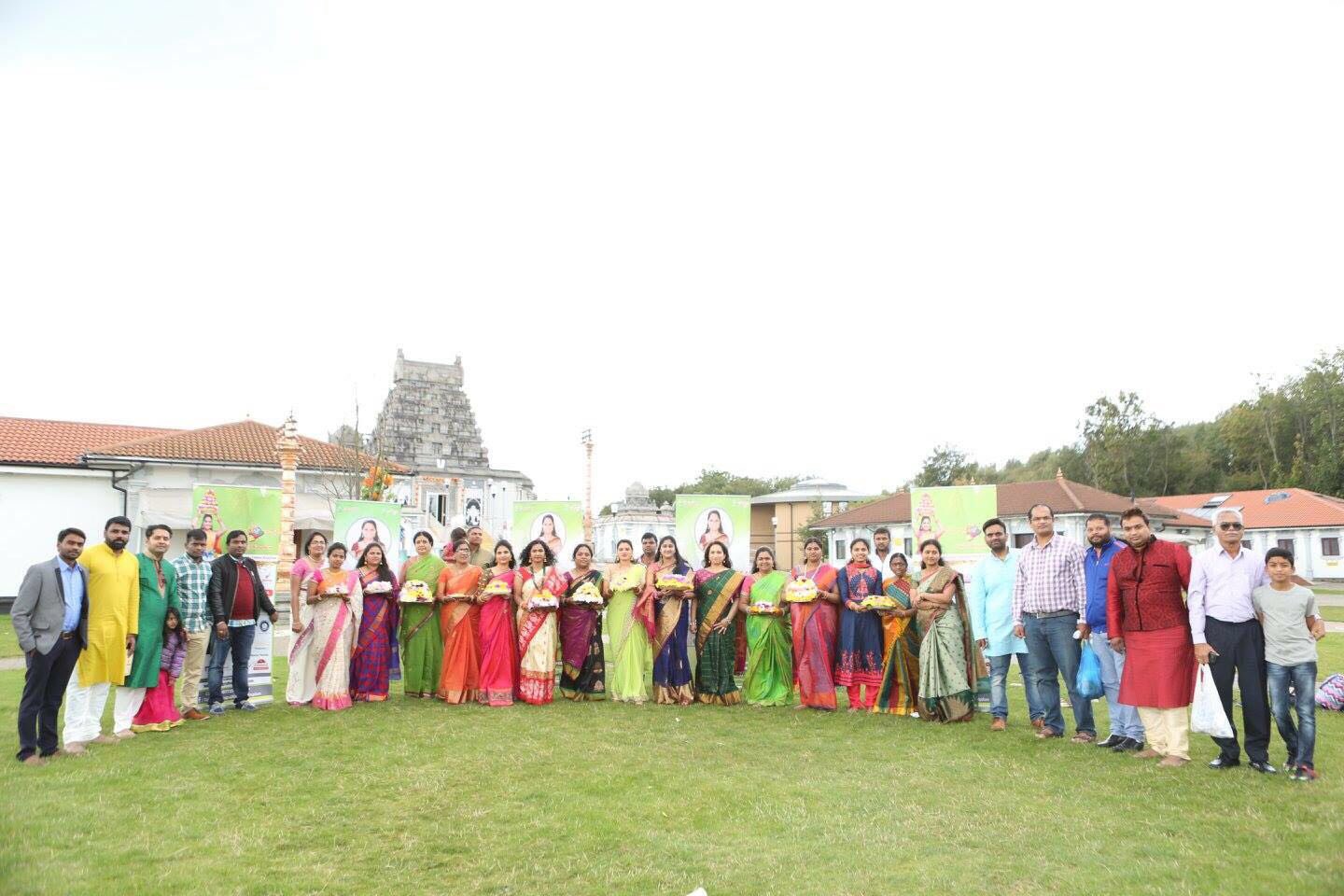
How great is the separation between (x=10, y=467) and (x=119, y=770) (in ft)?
70.3

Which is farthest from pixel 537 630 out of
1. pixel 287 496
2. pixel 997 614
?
pixel 287 496

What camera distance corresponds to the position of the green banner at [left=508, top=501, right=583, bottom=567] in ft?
46.5

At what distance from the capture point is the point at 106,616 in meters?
6.39

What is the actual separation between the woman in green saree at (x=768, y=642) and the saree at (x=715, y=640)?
16cm

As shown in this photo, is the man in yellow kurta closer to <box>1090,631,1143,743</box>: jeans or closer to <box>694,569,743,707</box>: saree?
<box>694,569,743,707</box>: saree

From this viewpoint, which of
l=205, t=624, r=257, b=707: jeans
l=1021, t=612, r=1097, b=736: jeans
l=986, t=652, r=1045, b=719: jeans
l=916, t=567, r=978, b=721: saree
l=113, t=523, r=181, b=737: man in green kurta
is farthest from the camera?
l=205, t=624, r=257, b=707: jeans

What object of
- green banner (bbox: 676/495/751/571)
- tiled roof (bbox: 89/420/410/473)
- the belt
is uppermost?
tiled roof (bbox: 89/420/410/473)

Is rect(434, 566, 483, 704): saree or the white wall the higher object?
the white wall

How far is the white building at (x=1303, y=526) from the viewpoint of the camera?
123ft

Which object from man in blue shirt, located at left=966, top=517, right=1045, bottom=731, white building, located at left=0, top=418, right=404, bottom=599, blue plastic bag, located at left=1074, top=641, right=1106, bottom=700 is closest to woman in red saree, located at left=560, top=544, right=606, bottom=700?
man in blue shirt, located at left=966, top=517, right=1045, bottom=731

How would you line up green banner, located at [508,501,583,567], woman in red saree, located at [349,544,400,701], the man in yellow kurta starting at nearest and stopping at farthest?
the man in yellow kurta
woman in red saree, located at [349,544,400,701]
green banner, located at [508,501,583,567]

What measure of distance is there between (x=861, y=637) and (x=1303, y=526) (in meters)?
39.5

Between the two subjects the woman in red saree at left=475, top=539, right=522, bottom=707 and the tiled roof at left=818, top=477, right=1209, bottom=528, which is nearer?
the woman in red saree at left=475, top=539, right=522, bottom=707

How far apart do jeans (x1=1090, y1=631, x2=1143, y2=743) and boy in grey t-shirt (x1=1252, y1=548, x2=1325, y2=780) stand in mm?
952
